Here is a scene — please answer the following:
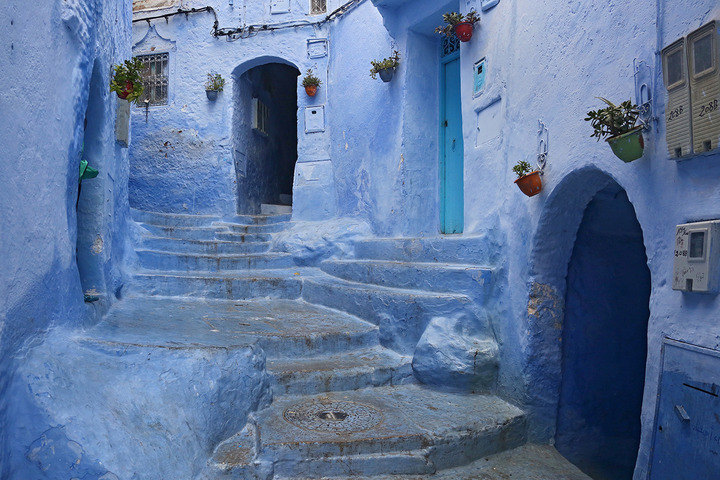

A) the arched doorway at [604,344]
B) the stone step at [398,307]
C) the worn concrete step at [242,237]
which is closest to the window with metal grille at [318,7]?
the worn concrete step at [242,237]

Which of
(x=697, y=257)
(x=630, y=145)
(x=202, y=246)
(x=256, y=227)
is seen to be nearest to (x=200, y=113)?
(x=256, y=227)

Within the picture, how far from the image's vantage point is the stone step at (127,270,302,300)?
5891 mm

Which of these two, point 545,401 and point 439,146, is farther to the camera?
point 439,146

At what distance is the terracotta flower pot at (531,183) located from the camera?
12.2ft

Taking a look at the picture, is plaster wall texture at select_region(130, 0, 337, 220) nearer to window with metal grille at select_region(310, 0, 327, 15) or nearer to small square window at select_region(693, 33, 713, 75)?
window with metal grille at select_region(310, 0, 327, 15)

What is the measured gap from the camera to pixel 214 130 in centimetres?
966

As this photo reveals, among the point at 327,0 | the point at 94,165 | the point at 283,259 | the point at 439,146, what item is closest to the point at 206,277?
the point at 283,259

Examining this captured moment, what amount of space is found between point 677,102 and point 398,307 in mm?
2849

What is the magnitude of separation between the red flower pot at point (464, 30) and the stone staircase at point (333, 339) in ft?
6.77

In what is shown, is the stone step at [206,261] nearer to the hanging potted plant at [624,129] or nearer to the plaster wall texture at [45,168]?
the plaster wall texture at [45,168]

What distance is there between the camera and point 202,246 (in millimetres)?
7172

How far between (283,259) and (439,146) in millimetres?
2555

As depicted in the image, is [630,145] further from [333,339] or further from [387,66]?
[387,66]

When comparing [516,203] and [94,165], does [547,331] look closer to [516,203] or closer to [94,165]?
[516,203]
